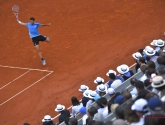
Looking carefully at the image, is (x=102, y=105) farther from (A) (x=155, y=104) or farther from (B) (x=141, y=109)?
(A) (x=155, y=104)

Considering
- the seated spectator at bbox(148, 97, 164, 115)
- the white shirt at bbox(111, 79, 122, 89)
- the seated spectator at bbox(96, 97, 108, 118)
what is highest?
the white shirt at bbox(111, 79, 122, 89)

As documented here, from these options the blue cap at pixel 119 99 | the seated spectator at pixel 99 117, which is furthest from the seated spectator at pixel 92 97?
the seated spectator at pixel 99 117

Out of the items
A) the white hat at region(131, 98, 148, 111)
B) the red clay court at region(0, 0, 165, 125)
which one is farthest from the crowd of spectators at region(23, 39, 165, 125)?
the red clay court at region(0, 0, 165, 125)

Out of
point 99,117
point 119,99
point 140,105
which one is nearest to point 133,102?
point 140,105

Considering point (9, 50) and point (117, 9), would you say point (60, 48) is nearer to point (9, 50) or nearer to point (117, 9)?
point (9, 50)

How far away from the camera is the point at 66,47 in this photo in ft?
55.7

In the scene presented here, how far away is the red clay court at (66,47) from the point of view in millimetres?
13961

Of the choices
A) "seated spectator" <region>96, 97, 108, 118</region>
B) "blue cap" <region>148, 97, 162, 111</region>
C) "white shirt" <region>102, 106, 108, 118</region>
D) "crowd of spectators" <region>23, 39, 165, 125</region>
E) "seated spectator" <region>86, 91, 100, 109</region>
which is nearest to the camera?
"blue cap" <region>148, 97, 162, 111</region>

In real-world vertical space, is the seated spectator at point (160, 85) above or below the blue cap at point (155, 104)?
above

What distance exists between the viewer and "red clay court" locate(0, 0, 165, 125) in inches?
550

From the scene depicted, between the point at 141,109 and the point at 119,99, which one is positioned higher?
the point at 119,99

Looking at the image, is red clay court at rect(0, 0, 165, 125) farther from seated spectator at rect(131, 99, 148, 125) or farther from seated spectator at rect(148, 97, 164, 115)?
seated spectator at rect(148, 97, 164, 115)

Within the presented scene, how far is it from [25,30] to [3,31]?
1385mm

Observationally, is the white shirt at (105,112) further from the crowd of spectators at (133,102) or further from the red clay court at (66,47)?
the red clay court at (66,47)
